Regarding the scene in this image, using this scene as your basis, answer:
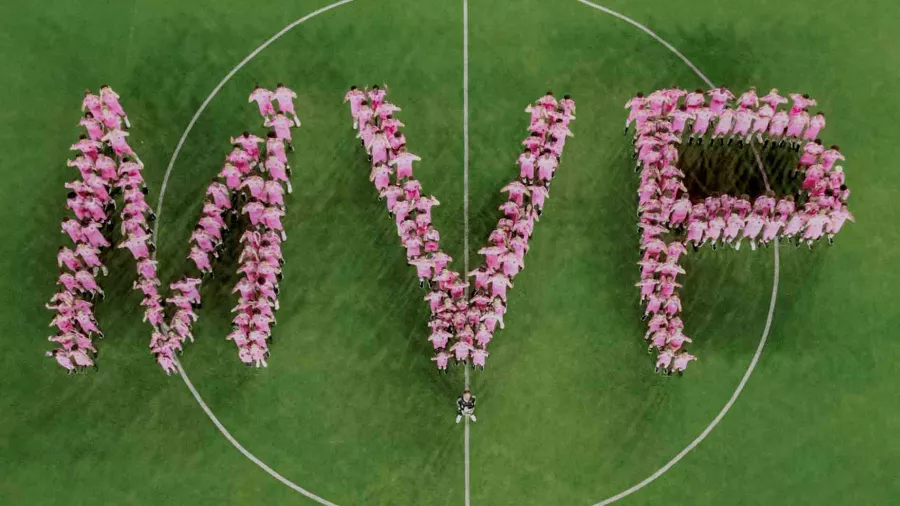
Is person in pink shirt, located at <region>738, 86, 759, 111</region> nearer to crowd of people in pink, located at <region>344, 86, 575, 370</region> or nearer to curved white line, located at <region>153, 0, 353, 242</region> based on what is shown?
crowd of people in pink, located at <region>344, 86, 575, 370</region>

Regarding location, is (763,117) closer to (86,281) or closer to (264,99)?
(264,99)

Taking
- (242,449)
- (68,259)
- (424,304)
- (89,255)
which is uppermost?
(89,255)

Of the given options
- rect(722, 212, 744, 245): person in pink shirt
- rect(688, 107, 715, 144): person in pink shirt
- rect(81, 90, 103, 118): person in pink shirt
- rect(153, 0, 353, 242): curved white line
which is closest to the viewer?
rect(722, 212, 744, 245): person in pink shirt

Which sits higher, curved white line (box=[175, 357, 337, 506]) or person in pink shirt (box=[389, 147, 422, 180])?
person in pink shirt (box=[389, 147, 422, 180])

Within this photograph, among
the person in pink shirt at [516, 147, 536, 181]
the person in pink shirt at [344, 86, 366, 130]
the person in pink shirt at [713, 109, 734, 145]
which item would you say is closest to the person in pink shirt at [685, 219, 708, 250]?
the person in pink shirt at [713, 109, 734, 145]

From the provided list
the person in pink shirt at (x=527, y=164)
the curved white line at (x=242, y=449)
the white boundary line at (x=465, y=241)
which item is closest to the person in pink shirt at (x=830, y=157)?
the white boundary line at (x=465, y=241)

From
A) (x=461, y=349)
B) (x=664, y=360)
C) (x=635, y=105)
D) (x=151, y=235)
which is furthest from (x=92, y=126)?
(x=664, y=360)
